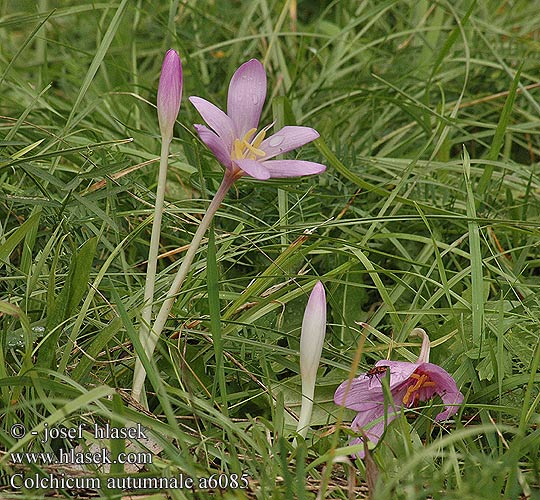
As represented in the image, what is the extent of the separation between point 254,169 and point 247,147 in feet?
0.33

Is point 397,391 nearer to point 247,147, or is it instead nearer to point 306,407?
→ point 306,407

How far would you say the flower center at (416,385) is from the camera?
128 centimetres

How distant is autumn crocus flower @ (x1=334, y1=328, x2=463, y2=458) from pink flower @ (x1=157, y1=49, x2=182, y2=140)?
476 millimetres

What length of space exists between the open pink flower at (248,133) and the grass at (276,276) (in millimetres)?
195

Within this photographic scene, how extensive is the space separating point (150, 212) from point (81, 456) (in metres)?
0.59

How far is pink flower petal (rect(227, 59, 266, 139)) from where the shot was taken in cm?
127

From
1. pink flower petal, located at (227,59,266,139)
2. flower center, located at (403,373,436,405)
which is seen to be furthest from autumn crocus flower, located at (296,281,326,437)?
pink flower petal, located at (227,59,266,139)

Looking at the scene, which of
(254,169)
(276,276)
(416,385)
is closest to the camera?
(254,169)

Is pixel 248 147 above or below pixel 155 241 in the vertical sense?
above

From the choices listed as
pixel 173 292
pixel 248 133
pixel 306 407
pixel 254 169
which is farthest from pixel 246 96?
pixel 306 407

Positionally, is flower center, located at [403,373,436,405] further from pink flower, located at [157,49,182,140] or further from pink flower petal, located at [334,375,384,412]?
pink flower, located at [157,49,182,140]

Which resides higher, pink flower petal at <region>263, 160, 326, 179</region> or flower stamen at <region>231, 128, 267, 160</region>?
flower stamen at <region>231, 128, 267, 160</region>

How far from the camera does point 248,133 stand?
1.26 metres

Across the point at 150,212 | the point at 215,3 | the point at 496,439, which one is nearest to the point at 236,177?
the point at 150,212
